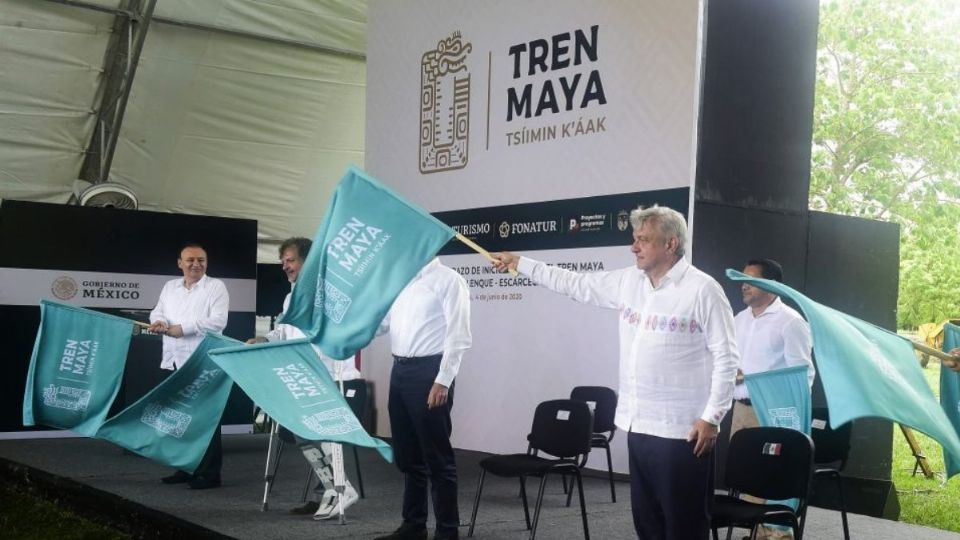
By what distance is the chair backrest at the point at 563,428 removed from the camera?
5.12 meters

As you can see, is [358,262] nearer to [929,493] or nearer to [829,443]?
[829,443]

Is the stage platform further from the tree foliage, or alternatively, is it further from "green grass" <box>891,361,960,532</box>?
the tree foliage

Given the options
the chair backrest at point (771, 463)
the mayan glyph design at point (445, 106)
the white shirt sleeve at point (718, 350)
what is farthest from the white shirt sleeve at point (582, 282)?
the mayan glyph design at point (445, 106)

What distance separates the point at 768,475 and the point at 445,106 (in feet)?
17.5

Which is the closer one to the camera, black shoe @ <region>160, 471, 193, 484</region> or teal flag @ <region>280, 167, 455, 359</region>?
teal flag @ <region>280, 167, 455, 359</region>

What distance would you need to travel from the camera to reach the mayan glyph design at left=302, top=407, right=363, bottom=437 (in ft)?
15.1

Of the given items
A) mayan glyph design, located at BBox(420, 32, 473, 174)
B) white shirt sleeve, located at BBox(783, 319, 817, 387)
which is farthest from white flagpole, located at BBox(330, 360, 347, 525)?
mayan glyph design, located at BBox(420, 32, 473, 174)

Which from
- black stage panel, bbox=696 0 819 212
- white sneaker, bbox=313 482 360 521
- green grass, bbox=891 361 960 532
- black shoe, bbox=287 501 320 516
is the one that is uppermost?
black stage panel, bbox=696 0 819 212

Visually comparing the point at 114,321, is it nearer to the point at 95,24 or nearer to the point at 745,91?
the point at 745,91

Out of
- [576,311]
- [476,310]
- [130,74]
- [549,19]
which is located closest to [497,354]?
[476,310]

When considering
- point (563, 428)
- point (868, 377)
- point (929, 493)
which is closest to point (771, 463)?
point (868, 377)

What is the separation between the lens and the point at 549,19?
25.4 feet

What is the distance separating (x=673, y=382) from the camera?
351cm

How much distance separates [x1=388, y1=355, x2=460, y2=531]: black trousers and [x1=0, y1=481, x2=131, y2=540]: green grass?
1801 millimetres
